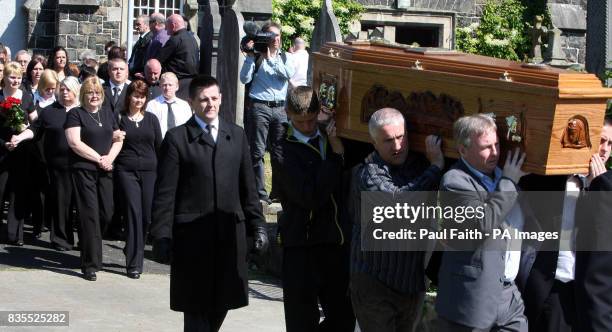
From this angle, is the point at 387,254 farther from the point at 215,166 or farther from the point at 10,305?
the point at 10,305

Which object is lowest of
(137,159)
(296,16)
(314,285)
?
(314,285)

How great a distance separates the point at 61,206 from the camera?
12.7 metres

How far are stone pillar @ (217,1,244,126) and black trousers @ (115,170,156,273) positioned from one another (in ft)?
10.6

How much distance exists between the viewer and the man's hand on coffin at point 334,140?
7.75m

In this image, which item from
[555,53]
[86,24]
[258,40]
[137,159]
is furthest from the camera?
[86,24]

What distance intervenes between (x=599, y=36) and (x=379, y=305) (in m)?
4.45

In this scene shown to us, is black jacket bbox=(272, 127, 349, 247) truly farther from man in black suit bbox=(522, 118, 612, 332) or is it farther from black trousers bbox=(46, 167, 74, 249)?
black trousers bbox=(46, 167, 74, 249)

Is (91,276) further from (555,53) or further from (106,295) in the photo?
(555,53)

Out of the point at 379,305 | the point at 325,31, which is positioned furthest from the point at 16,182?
the point at 379,305

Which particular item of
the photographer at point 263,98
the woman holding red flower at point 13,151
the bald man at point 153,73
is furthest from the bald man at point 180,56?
the woman holding red flower at point 13,151

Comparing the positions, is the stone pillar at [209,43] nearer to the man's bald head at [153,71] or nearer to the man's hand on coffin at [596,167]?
the man's bald head at [153,71]

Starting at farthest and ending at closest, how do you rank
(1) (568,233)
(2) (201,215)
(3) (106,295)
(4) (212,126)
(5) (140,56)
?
(5) (140,56) < (3) (106,295) < (4) (212,126) < (2) (201,215) < (1) (568,233)

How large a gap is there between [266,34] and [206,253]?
6.56 metres

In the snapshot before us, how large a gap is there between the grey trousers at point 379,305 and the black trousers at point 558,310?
69 centimetres
